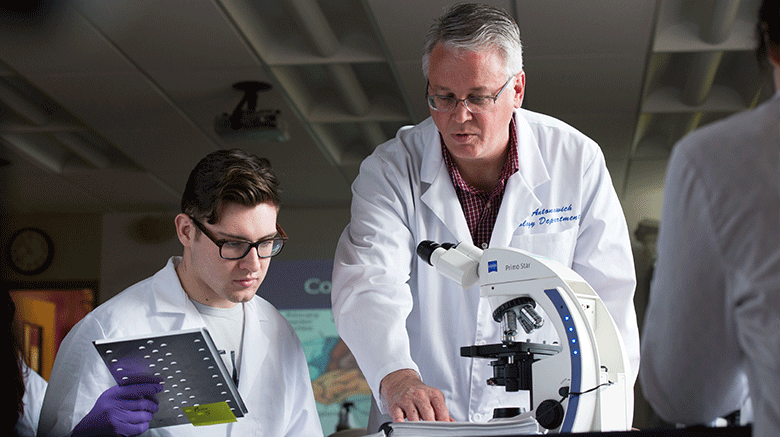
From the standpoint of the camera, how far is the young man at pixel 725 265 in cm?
62

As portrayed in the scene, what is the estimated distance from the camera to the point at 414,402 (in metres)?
1.27

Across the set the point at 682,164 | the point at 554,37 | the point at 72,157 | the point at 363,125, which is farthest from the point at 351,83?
the point at 682,164

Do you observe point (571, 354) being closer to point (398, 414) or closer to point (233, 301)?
point (398, 414)

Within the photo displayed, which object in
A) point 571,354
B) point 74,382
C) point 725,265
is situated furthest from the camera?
point 74,382

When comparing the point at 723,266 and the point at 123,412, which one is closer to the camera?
the point at 723,266

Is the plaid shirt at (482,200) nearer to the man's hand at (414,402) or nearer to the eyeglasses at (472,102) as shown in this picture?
the eyeglasses at (472,102)

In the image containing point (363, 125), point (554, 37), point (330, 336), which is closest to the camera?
point (554, 37)

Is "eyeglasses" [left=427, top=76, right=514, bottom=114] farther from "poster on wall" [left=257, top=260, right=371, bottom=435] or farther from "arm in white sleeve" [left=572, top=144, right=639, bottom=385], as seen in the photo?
"poster on wall" [left=257, top=260, right=371, bottom=435]

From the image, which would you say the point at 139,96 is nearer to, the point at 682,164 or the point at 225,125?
the point at 225,125

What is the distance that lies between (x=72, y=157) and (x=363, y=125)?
2.38 m

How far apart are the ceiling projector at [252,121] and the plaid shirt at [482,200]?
8.40 feet

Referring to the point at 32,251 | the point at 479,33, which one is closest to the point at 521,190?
the point at 479,33

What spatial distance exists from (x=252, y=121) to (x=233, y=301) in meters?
2.55

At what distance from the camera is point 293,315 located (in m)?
6.06
